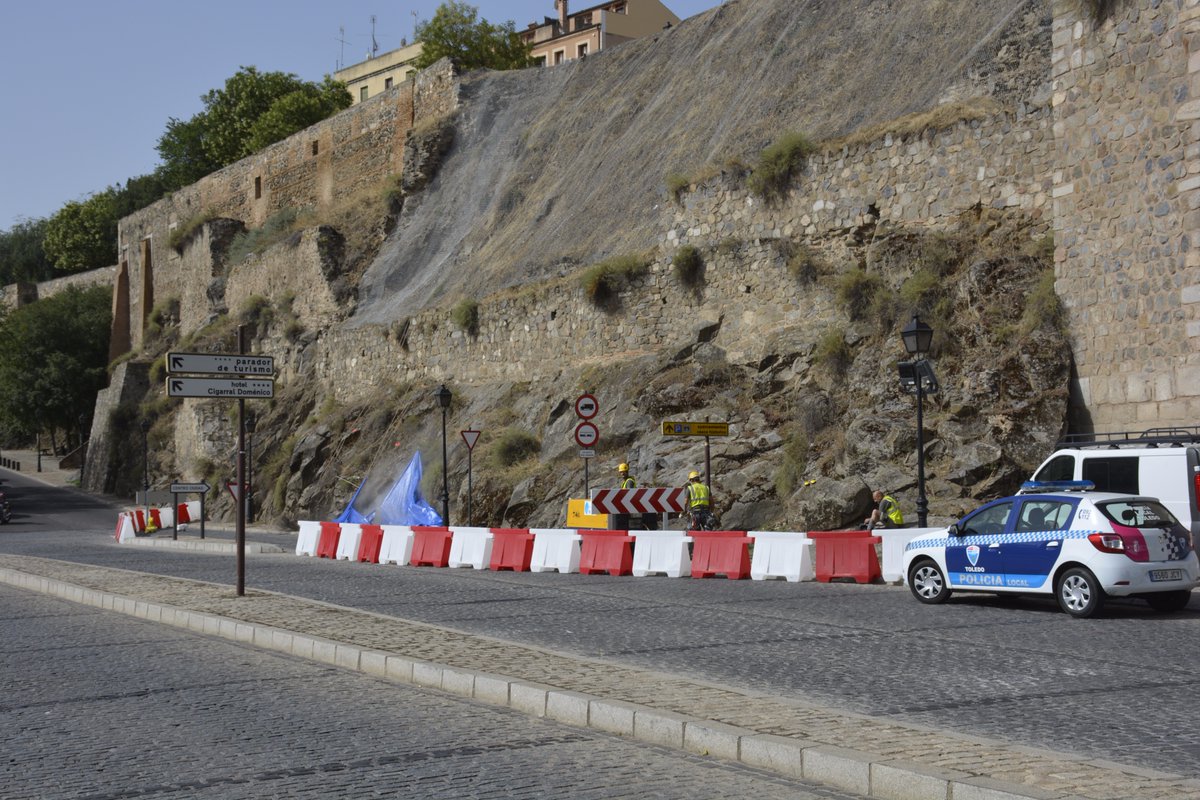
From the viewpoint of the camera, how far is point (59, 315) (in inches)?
2968

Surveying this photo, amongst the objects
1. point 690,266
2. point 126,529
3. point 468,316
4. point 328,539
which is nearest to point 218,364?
point 328,539

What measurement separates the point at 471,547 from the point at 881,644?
466 inches

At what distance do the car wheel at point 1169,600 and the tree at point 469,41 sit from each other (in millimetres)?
59226

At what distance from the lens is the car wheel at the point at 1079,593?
41.6 ft

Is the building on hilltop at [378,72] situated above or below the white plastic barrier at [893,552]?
above

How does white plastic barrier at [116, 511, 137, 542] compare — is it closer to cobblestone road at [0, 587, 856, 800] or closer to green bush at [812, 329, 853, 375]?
green bush at [812, 329, 853, 375]

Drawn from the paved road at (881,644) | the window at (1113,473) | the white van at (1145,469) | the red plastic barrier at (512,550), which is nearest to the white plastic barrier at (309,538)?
the red plastic barrier at (512,550)

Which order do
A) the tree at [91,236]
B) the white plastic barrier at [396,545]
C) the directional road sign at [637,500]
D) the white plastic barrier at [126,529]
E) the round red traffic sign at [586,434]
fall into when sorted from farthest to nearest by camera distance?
the tree at [91,236]
the white plastic barrier at [126,529]
the white plastic barrier at [396,545]
the round red traffic sign at [586,434]
the directional road sign at [637,500]

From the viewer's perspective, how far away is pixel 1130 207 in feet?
63.6

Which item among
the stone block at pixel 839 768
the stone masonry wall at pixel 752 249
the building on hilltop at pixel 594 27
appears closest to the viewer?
the stone block at pixel 839 768

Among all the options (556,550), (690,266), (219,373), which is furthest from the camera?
(690,266)

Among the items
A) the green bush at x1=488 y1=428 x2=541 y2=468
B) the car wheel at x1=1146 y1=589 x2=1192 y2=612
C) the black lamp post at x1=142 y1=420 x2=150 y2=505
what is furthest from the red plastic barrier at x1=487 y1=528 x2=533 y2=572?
the black lamp post at x1=142 y1=420 x2=150 y2=505

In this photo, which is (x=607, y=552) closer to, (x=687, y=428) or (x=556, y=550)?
(x=556, y=550)

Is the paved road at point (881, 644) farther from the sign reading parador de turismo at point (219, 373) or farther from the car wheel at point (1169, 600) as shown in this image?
the sign reading parador de turismo at point (219, 373)
